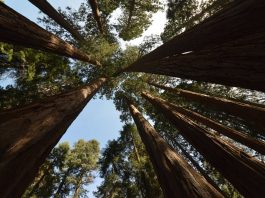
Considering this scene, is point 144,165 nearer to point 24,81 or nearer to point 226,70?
point 24,81

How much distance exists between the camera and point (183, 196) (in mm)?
3082

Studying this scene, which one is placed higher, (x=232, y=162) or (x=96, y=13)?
(x=96, y=13)

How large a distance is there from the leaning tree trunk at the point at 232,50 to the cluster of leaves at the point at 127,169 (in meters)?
7.90

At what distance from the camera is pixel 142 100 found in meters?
18.4

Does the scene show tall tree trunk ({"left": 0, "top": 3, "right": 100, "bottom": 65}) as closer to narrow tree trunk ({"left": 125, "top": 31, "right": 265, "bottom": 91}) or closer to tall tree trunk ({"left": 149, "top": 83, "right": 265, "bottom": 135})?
narrow tree trunk ({"left": 125, "top": 31, "right": 265, "bottom": 91})

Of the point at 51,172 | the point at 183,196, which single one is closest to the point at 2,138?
the point at 183,196

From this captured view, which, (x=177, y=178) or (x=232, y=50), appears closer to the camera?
(x=177, y=178)

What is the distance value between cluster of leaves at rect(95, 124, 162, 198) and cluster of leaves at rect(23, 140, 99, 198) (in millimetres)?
4791

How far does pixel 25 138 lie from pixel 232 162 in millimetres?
3660

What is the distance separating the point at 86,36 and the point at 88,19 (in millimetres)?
1286

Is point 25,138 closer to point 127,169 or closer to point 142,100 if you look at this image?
point 127,169

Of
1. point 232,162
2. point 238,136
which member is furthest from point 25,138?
Answer: point 238,136

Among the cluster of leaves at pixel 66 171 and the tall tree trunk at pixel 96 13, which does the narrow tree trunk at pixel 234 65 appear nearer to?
the tall tree trunk at pixel 96 13

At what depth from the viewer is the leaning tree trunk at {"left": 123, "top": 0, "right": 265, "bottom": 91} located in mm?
3149
